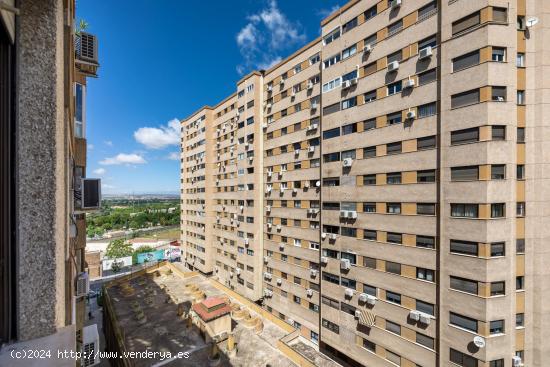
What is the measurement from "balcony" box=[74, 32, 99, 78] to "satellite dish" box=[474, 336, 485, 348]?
2411 cm

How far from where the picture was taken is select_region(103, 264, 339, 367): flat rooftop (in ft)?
59.8

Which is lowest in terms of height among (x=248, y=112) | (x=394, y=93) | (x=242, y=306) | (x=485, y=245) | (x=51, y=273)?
(x=242, y=306)

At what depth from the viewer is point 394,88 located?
17.4 m

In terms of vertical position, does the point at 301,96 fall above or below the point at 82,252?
above

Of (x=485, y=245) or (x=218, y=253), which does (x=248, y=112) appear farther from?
(x=485, y=245)

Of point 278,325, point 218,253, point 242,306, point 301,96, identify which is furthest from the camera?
point 218,253

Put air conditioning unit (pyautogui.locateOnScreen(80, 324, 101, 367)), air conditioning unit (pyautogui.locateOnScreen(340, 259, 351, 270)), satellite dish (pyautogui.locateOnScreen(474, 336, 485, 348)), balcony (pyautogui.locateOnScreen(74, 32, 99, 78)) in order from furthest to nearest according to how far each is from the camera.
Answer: air conditioning unit (pyautogui.locateOnScreen(340, 259, 351, 270)) → air conditioning unit (pyautogui.locateOnScreen(80, 324, 101, 367)) → satellite dish (pyautogui.locateOnScreen(474, 336, 485, 348)) → balcony (pyautogui.locateOnScreen(74, 32, 99, 78))

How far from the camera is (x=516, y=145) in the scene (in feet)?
45.3

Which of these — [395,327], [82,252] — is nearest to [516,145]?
[395,327]

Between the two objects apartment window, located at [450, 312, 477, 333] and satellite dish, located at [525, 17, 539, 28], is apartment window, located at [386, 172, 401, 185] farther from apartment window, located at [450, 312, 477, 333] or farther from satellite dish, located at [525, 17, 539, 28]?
satellite dish, located at [525, 17, 539, 28]

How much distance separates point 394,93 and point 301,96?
1050 cm

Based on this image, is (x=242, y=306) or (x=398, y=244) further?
(x=242, y=306)

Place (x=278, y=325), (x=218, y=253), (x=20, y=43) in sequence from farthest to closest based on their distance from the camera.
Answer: (x=218, y=253), (x=278, y=325), (x=20, y=43)

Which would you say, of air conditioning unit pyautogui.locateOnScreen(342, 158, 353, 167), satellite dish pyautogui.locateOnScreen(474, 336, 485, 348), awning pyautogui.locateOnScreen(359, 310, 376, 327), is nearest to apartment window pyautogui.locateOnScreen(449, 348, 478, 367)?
satellite dish pyautogui.locateOnScreen(474, 336, 485, 348)
